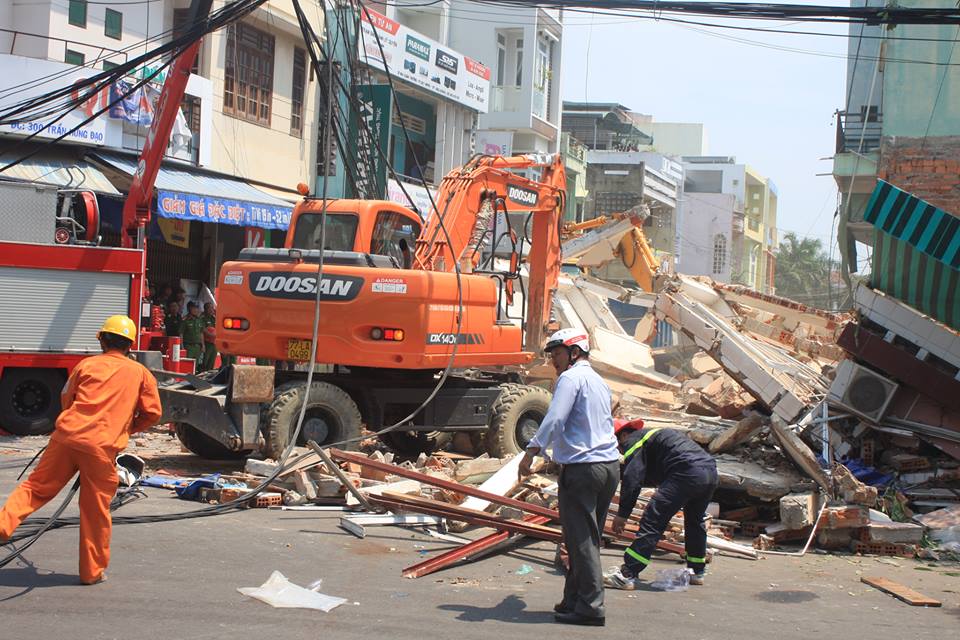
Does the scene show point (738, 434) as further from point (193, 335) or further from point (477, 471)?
point (193, 335)

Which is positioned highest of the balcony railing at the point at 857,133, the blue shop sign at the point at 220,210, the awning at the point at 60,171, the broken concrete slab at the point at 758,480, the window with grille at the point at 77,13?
the window with grille at the point at 77,13

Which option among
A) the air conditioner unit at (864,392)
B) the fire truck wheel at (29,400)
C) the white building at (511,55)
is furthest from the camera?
the white building at (511,55)

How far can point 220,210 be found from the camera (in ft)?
68.0

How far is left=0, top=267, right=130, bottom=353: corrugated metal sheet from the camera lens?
543 inches

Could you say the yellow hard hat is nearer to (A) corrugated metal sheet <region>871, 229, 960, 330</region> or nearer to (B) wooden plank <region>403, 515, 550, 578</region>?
(B) wooden plank <region>403, 515, 550, 578</region>

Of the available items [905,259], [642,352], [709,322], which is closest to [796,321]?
[642,352]

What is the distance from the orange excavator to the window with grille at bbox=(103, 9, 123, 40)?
10322 mm

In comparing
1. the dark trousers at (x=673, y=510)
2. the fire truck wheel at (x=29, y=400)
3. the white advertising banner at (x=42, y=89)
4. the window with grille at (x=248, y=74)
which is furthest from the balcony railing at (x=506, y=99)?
the dark trousers at (x=673, y=510)

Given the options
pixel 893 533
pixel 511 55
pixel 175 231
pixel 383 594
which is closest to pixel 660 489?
pixel 383 594

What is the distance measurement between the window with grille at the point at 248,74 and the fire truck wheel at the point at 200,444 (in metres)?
12.5

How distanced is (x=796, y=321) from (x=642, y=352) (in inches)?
155

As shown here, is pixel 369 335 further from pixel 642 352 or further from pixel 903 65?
pixel 642 352

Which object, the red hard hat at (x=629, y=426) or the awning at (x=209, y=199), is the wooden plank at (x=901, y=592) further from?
the awning at (x=209, y=199)

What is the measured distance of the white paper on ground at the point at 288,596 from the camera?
6.55 m
